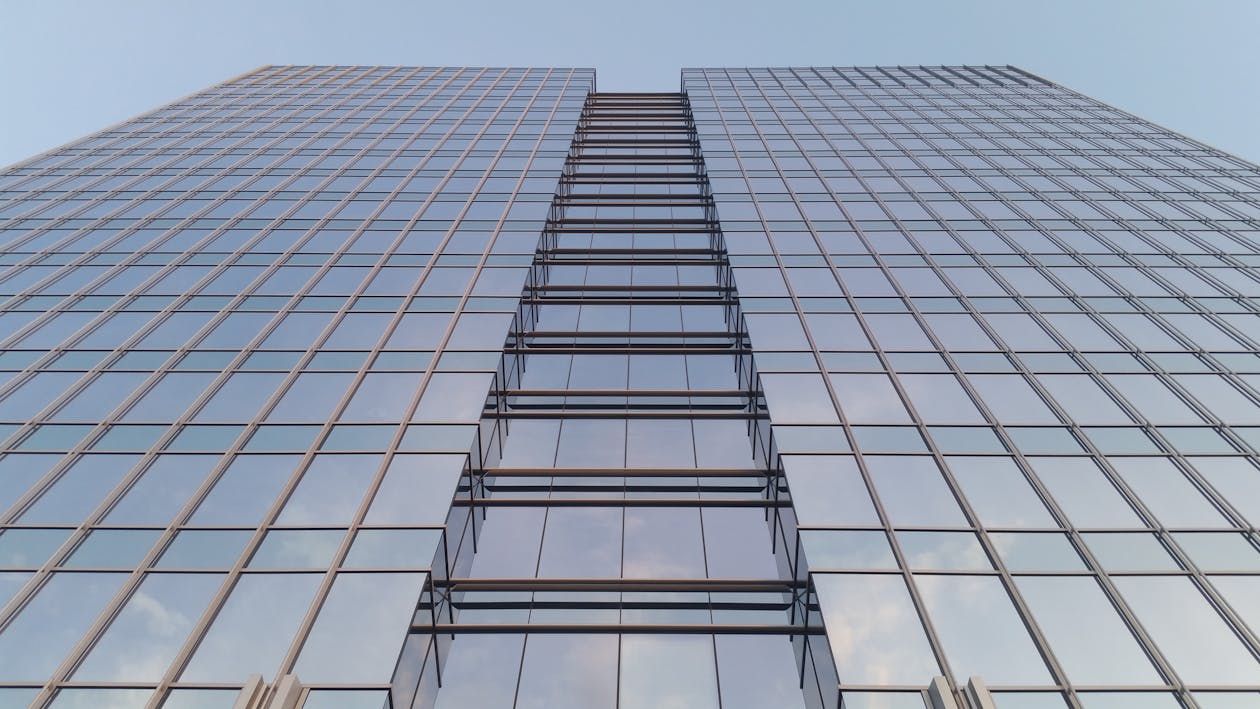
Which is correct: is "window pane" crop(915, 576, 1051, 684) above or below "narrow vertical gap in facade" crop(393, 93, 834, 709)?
above

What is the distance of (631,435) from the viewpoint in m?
19.8

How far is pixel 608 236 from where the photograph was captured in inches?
1211

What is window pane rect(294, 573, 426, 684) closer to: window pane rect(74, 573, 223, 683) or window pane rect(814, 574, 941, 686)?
window pane rect(74, 573, 223, 683)

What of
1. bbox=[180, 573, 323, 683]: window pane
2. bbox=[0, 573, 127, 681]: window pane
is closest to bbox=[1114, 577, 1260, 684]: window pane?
bbox=[180, 573, 323, 683]: window pane

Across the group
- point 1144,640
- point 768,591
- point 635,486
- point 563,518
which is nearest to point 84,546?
point 563,518

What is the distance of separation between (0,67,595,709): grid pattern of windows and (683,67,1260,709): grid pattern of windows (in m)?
7.28

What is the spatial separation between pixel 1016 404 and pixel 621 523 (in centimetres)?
905

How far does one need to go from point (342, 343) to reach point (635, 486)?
8.33 meters

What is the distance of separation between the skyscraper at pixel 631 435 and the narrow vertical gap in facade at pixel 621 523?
88 mm

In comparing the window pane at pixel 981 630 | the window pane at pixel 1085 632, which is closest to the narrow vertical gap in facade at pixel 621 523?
the window pane at pixel 981 630

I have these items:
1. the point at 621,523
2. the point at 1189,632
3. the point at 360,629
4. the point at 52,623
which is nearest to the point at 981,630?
the point at 1189,632

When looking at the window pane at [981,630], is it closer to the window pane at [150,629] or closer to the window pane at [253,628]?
the window pane at [253,628]

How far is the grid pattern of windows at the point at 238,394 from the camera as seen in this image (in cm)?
1182

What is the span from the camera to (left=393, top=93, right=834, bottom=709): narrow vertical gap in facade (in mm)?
13422
